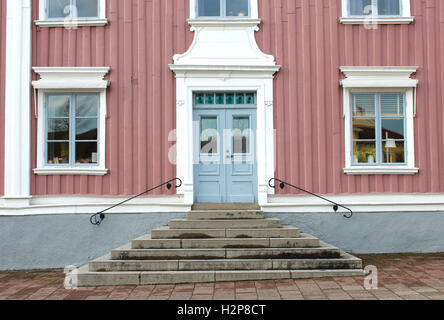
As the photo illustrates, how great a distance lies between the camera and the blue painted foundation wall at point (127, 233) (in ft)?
28.6

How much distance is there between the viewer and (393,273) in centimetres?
721

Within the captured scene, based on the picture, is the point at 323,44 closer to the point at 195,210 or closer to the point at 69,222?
the point at 195,210

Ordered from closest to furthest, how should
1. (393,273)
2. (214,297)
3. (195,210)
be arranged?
(214,297)
(393,273)
(195,210)

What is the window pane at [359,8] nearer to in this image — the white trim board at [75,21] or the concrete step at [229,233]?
the concrete step at [229,233]

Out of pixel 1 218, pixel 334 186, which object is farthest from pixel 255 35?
pixel 1 218

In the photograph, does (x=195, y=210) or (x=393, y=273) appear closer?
(x=393, y=273)

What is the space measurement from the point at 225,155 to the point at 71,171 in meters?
3.28

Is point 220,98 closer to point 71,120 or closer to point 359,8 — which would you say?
point 71,120

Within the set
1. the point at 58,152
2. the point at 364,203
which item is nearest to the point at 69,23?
the point at 58,152

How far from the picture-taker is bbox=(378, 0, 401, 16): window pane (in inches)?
372

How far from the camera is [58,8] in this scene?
945 cm

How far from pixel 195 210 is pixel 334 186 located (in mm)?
2990

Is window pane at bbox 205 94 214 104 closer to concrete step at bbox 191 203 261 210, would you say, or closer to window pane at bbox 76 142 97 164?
concrete step at bbox 191 203 261 210

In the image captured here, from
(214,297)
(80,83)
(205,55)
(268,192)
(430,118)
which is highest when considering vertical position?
(205,55)
